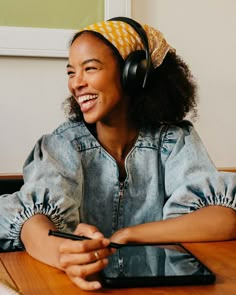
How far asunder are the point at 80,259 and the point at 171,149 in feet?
1.80

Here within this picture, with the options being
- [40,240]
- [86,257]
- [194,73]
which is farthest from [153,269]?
[194,73]

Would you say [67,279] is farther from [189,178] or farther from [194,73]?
[194,73]

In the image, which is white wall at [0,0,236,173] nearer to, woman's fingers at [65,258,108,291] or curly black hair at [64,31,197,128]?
curly black hair at [64,31,197,128]

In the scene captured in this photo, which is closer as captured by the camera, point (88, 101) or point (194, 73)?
point (88, 101)

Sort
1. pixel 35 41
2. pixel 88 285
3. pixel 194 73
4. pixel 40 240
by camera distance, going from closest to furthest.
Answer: pixel 88 285 → pixel 40 240 → pixel 35 41 → pixel 194 73

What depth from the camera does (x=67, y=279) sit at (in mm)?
758

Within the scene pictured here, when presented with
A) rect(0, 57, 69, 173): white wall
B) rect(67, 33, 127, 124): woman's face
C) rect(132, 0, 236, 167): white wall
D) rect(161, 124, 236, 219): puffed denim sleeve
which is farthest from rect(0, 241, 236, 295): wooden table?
rect(132, 0, 236, 167): white wall

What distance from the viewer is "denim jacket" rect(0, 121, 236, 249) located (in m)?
1.07

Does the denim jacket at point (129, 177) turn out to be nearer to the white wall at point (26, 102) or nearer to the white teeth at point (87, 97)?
the white teeth at point (87, 97)

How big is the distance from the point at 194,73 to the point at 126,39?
0.69 metres

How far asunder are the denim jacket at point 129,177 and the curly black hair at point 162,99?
31 mm

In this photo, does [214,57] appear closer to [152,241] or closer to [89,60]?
[89,60]

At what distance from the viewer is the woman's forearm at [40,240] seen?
0.83 m

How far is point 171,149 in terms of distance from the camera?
1233mm
